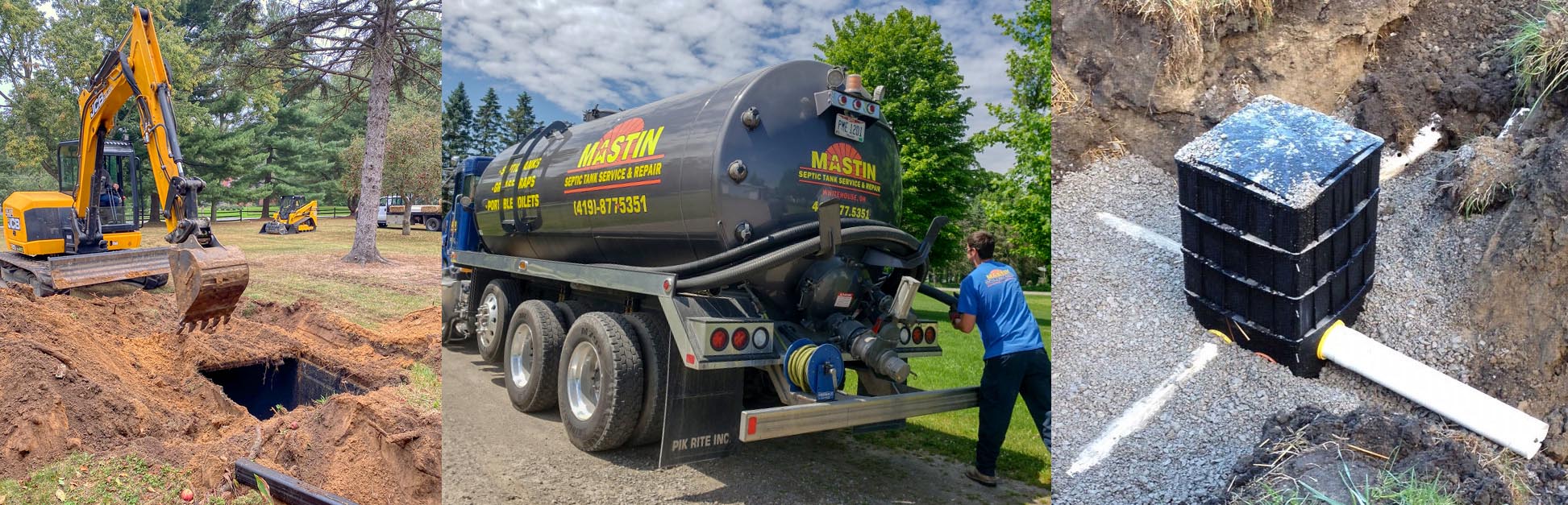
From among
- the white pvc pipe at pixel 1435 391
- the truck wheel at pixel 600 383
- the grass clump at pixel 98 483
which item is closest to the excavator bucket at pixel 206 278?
the grass clump at pixel 98 483

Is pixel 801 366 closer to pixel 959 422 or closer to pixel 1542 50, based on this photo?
pixel 959 422

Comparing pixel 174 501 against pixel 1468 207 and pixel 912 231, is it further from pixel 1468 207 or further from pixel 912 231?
pixel 1468 207

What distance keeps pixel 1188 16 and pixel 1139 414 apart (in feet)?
4.18

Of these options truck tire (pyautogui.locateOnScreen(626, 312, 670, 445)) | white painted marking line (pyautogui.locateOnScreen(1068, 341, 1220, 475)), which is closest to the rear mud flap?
truck tire (pyautogui.locateOnScreen(626, 312, 670, 445))

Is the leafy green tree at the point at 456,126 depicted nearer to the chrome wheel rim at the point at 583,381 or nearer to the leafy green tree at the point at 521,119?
the leafy green tree at the point at 521,119

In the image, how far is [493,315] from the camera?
5840mm

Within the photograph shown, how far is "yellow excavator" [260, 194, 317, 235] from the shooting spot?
4664 millimetres

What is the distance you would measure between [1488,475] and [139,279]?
838 cm

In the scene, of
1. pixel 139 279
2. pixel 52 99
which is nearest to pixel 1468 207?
pixel 52 99

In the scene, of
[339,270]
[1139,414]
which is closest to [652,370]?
[339,270]

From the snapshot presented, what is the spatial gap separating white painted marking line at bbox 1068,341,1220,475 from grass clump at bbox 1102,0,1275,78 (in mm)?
915

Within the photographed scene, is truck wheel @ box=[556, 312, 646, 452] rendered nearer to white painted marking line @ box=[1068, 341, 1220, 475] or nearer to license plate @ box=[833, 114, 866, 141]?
license plate @ box=[833, 114, 866, 141]

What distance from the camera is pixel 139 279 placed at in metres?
6.37

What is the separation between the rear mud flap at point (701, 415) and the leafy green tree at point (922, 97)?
1364mm
